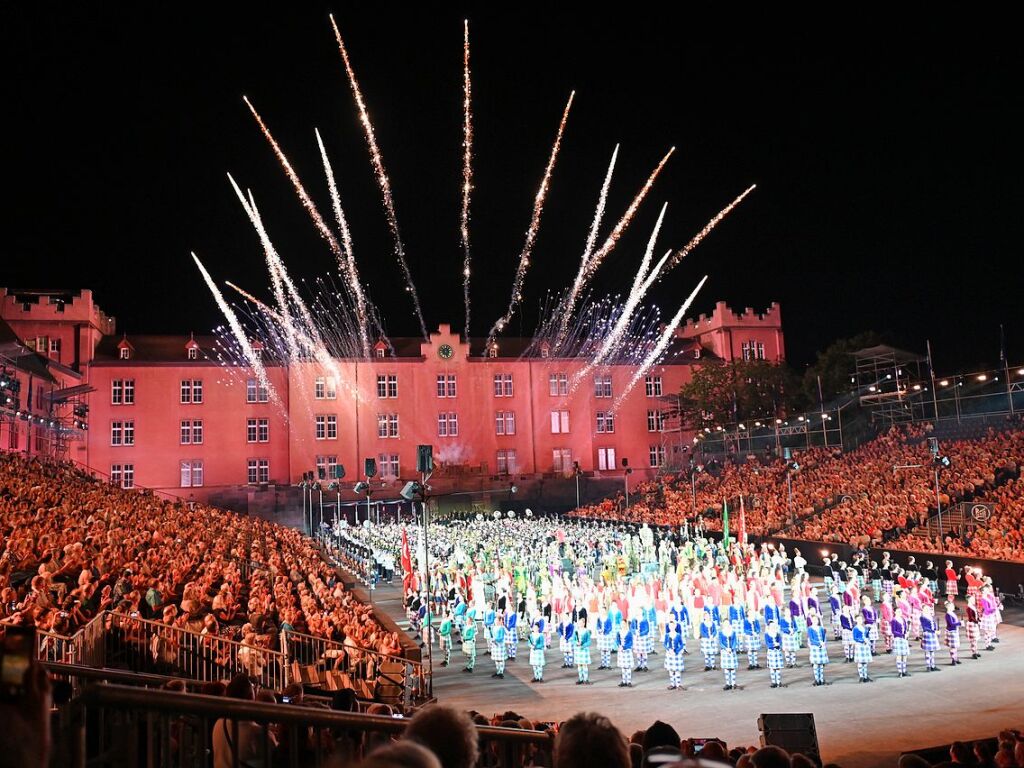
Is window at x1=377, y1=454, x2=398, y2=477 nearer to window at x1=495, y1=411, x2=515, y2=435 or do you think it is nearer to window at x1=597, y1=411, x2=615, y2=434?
window at x1=495, y1=411, x2=515, y2=435

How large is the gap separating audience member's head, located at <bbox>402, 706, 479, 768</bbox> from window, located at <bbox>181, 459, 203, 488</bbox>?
5020 centimetres

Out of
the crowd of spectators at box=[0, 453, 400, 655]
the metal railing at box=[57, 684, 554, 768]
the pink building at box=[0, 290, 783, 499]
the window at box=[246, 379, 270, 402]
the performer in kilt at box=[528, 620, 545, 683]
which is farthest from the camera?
the window at box=[246, 379, 270, 402]

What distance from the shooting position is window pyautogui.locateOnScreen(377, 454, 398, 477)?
51.8m

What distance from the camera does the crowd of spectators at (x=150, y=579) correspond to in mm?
10914

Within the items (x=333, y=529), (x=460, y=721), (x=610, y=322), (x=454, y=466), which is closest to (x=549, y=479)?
(x=454, y=466)

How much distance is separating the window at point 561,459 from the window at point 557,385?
161 inches

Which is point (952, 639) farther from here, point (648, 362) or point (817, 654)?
point (648, 362)

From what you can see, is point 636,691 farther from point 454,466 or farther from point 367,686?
point 454,466

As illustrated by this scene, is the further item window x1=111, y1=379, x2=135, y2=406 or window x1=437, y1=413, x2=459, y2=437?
window x1=437, y1=413, x2=459, y2=437

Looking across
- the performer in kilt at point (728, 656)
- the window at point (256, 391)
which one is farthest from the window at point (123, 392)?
the performer in kilt at point (728, 656)

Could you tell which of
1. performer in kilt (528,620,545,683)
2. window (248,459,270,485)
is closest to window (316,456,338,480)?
window (248,459,270,485)

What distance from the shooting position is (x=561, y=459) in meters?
55.4

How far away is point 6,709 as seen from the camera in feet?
6.05

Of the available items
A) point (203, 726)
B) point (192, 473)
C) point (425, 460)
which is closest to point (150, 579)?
point (425, 460)
